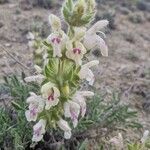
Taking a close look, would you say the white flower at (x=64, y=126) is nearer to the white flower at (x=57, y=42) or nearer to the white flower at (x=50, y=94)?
the white flower at (x=50, y=94)

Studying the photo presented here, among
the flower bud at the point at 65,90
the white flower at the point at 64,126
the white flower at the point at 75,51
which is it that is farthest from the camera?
the white flower at the point at 64,126

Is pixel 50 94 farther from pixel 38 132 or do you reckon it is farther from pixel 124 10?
pixel 124 10

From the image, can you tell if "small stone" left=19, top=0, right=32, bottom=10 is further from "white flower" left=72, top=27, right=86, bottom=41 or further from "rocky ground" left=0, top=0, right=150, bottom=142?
"white flower" left=72, top=27, right=86, bottom=41

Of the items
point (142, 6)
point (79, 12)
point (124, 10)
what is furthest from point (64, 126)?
point (142, 6)

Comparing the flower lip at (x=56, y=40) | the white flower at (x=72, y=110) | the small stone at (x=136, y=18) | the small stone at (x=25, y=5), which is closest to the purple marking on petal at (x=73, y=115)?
the white flower at (x=72, y=110)

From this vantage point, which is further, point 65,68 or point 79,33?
point 65,68

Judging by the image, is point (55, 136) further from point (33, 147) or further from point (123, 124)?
point (123, 124)

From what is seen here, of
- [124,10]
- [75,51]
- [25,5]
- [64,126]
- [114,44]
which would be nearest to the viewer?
[75,51]

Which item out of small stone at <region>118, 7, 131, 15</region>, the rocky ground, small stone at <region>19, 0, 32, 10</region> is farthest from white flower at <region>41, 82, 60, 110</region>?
small stone at <region>118, 7, 131, 15</region>
